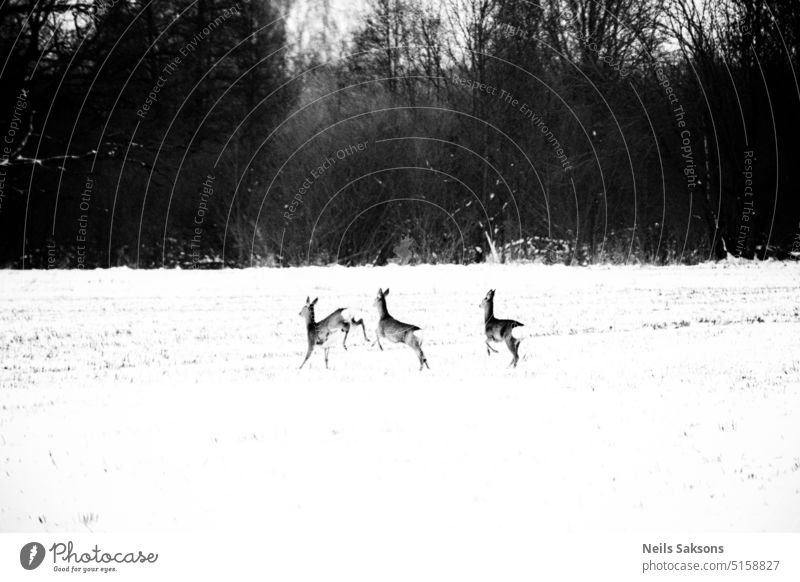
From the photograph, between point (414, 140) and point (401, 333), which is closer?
point (401, 333)

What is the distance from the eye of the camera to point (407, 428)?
912 cm

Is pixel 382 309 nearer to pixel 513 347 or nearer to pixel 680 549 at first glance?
pixel 513 347

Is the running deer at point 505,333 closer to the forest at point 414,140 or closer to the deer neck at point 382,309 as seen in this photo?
the deer neck at point 382,309

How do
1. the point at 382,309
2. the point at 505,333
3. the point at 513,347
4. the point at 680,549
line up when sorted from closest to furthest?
the point at 680,549 < the point at 513,347 < the point at 505,333 < the point at 382,309

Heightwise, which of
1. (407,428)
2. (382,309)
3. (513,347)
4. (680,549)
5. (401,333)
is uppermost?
(382,309)

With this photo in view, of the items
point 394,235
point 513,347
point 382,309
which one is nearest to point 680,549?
point 513,347

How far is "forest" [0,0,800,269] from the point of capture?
30.6 meters

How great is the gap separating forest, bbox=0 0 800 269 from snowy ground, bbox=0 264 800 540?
14375 mm

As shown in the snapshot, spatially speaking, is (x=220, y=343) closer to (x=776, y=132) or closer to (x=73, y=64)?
(x=73, y=64)

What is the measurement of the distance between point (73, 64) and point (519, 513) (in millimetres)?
27318

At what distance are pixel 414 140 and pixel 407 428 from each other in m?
24.6

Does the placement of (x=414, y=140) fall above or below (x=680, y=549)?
above

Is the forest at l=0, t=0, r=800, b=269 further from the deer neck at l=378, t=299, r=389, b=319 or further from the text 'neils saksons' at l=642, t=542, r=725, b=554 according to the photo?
the text 'neils saksons' at l=642, t=542, r=725, b=554

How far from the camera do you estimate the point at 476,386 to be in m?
11.1
